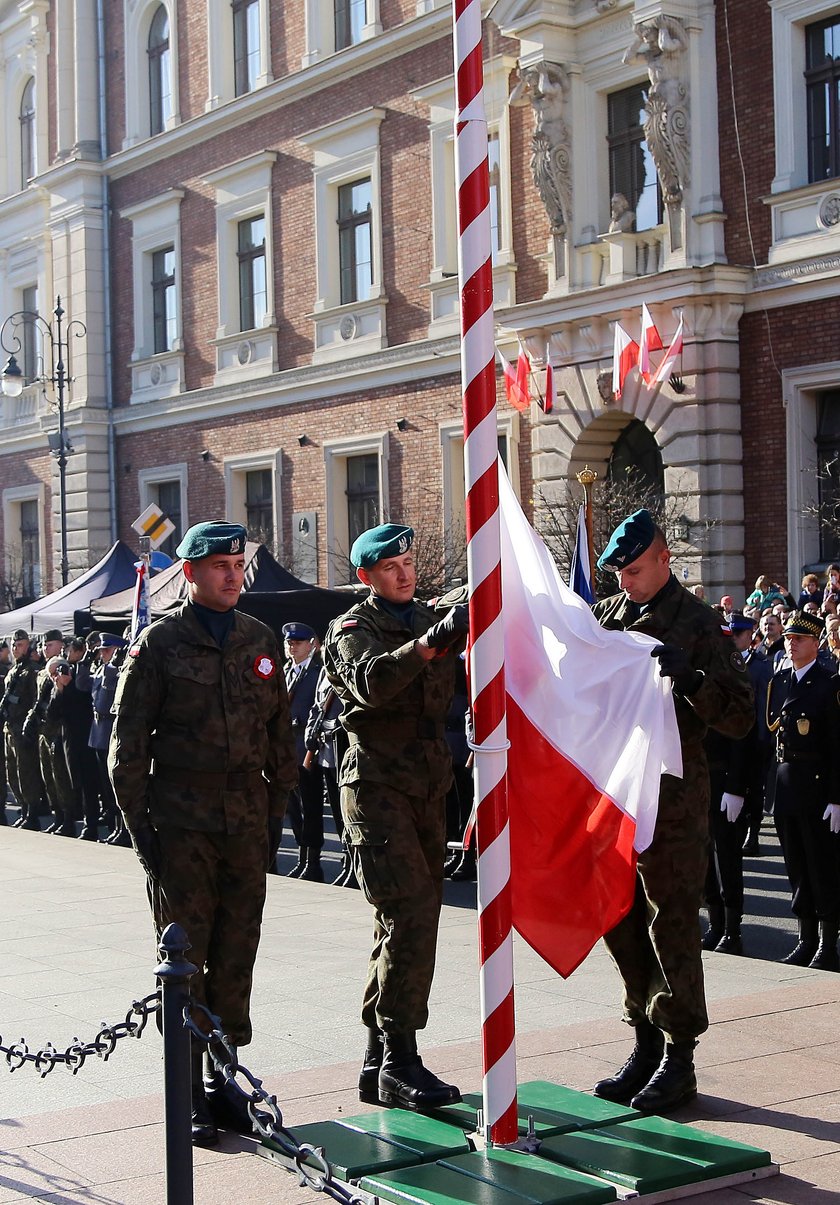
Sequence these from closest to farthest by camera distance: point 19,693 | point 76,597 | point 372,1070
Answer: point 372,1070
point 19,693
point 76,597

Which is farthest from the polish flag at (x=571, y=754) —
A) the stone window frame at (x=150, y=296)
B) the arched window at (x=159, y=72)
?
the arched window at (x=159, y=72)

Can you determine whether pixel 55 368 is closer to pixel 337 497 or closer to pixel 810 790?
pixel 337 497

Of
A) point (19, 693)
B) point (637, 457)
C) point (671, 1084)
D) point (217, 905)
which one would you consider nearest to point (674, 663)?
point (671, 1084)

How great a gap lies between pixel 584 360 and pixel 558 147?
2.89 metres

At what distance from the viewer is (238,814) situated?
19.8 ft

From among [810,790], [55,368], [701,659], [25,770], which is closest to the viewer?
[701,659]

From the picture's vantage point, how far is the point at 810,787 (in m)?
9.23

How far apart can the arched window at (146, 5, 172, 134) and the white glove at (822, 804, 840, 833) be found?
2568 cm

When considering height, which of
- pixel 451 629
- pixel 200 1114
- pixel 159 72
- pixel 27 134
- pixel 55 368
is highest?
pixel 27 134

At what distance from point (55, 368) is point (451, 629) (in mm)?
28630

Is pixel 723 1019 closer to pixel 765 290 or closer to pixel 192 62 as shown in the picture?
pixel 765 290

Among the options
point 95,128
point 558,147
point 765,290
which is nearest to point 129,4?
point 95,128

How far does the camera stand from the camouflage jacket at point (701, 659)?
5.94 meters

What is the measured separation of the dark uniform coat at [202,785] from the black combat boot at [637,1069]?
4.44 feet
